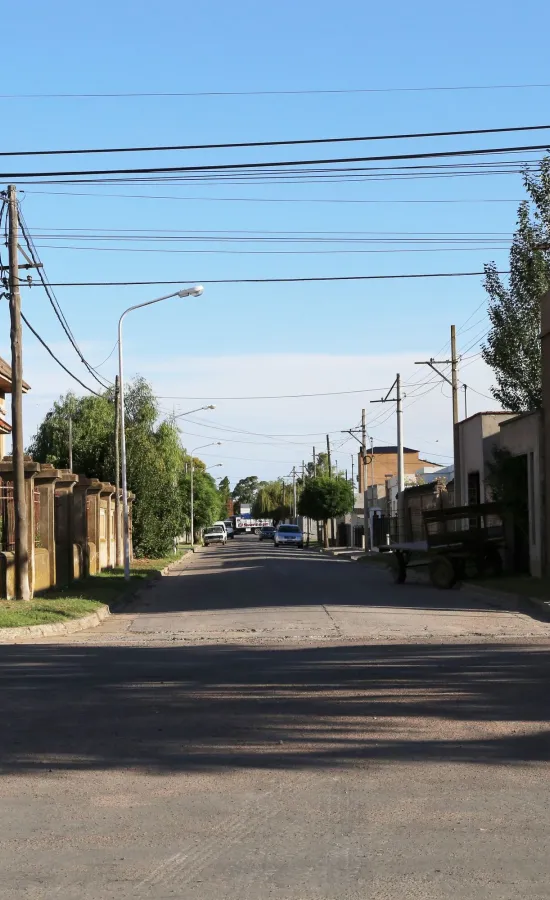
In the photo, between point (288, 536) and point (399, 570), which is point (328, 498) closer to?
point (288, 536)

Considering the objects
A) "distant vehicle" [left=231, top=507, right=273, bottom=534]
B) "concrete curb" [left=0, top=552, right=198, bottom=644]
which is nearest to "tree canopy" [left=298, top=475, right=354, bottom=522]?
"concrete curb" [left=0, top=552, right=198, bottom=644]

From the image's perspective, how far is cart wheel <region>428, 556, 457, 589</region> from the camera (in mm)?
28359

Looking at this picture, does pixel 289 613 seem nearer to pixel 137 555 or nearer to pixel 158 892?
pixel 158 892

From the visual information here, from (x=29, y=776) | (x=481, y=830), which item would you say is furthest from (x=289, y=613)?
(x=481, y=830)

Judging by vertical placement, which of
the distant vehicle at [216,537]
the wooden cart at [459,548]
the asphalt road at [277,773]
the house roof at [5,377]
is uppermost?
the house roof at [5,377]

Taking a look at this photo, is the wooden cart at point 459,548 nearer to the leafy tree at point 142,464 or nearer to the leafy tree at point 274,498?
the leafy tree at point 142,464

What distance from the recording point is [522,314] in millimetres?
32281

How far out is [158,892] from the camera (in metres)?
5.23

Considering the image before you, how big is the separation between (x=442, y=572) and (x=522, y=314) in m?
8.37

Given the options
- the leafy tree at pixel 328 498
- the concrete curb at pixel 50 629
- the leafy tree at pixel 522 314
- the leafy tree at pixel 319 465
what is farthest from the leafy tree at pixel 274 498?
the concrete curb at pixel 50 629

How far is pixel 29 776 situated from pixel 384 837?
277cm

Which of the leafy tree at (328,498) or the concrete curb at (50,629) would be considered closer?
the concrete curb at (50,629)

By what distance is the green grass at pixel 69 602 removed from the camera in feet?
63.3

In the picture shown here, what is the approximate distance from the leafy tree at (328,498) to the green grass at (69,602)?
52.4m
